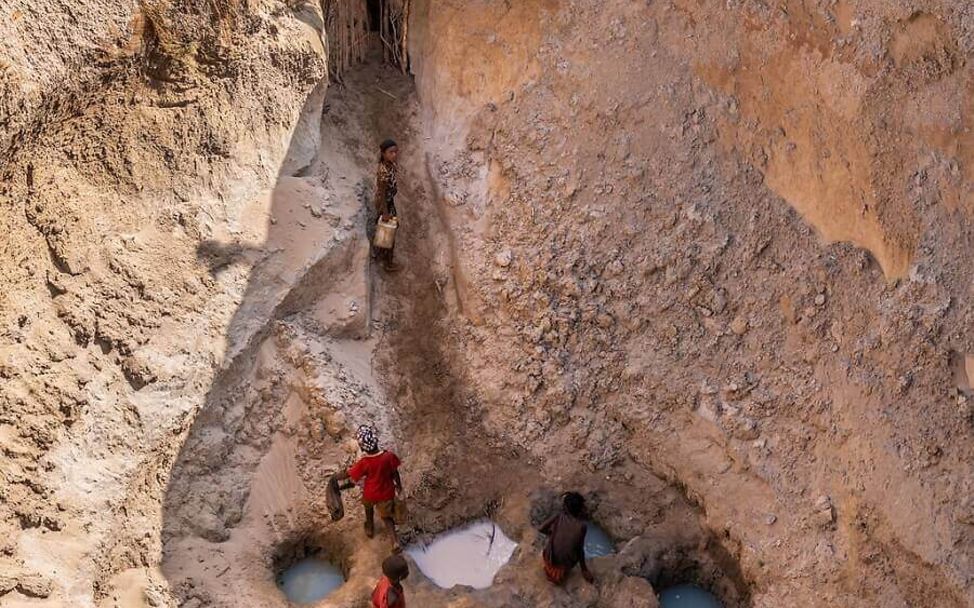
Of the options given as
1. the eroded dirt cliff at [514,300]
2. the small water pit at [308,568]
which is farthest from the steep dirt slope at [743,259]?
the small water pit at [308,568]

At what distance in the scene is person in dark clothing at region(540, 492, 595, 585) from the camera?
210 inches

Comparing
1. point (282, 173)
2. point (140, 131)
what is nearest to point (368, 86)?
point (282, 173)

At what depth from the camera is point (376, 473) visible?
5.38m

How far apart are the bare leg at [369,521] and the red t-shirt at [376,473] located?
0.58 feet

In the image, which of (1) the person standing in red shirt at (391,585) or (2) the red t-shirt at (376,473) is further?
(2) the red t-shirt at (376,473)

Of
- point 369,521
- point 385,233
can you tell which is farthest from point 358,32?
point 369,521

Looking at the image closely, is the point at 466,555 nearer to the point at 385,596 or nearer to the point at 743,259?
the point at 385,596

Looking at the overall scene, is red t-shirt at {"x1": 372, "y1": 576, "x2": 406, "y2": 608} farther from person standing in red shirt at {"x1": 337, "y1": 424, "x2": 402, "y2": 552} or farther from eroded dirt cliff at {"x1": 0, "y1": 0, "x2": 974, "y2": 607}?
person standing in red shirt at {"x1": 337, "y1": 424, "x2": 402, "y2": 552}

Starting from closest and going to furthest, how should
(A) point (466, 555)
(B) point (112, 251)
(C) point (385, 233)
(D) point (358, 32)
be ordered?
1. (B) point (112, 251)
2. (A) point (466, 555)
3. (C) point (385, 233)
4. (D) point (358, 32)

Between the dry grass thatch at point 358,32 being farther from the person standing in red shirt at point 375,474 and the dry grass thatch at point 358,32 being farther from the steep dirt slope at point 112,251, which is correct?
the person standing in red shirt at point 375,474

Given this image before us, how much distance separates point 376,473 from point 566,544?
46.0 inches

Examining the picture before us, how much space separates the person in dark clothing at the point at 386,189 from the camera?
642 centimetres

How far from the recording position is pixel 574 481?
6.15 metres

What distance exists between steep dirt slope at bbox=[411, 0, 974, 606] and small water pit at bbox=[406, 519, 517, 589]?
0.67 metres
